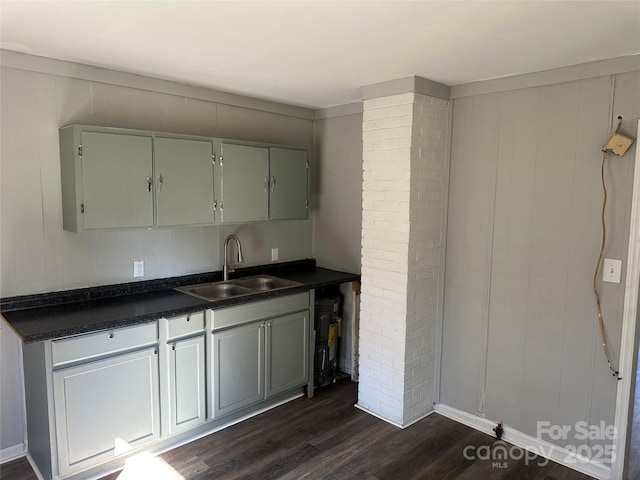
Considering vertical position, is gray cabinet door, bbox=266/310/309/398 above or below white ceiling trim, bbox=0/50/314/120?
below

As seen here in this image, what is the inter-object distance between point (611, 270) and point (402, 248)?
1229mm

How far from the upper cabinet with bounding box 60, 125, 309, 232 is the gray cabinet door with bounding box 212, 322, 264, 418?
0.83 metres

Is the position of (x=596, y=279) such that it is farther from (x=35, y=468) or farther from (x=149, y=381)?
(x=35, y=468)

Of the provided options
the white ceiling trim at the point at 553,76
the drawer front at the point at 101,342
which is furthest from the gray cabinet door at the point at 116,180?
the white ceiling trim at the point at 553,76

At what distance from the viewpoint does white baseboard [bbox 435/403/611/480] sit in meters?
2.63

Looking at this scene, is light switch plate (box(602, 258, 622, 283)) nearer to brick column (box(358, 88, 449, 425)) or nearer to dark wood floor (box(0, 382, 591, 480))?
brick column (box(358, 88, 449, 425))

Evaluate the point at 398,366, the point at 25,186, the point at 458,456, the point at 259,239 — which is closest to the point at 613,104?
the point at 398,366

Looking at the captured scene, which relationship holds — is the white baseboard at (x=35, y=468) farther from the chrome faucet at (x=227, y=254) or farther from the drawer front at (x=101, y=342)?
the chrome faucet at (x=227, y=254)

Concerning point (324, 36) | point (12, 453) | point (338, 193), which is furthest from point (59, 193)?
point (338, 193)

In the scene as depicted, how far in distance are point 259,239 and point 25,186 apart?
1.77 m

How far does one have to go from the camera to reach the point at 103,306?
2.76m

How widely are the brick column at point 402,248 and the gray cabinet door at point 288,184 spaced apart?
0.71m

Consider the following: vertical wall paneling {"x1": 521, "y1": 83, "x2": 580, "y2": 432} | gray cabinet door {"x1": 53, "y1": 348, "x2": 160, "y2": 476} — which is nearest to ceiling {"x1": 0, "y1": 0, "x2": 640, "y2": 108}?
vertical wall paneling {"x1": 521, "y1": 83, "x2": 580, "y2": 432}

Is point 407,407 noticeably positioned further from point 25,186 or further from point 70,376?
point 25,186
